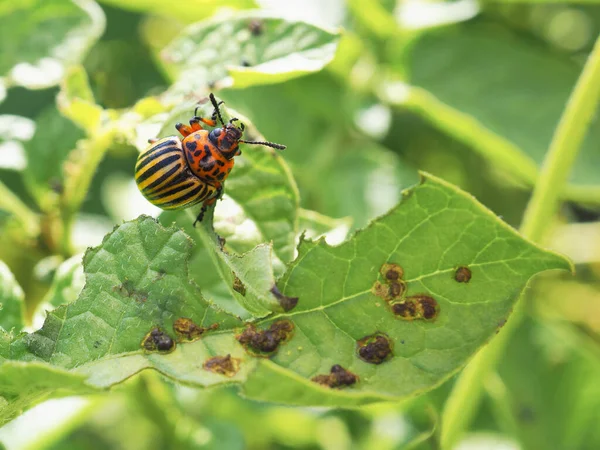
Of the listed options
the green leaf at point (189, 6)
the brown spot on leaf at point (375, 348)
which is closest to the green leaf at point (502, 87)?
the green leaf at point (189, 6)

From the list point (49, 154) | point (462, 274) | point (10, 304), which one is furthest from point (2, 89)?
point (462, 274)

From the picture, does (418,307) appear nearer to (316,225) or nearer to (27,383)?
(316,225)

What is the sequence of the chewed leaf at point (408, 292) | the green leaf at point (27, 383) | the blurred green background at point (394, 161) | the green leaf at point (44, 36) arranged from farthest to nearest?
1. the blurred green background at point (394, 161)
2. the green leaf at point (44, 36)
3. the chewed leaf at point (408, 292)
4. the green leaf at point (27, 383)

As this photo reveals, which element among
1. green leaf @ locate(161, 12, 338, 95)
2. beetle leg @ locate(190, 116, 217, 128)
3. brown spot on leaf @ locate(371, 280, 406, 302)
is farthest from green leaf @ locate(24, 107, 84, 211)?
brown spot on leaf @ locate(371, 280, 406, 302)

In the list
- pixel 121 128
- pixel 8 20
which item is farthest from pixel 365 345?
pixel 8 20

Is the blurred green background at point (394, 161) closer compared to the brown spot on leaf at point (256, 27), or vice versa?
the brown spot on leaf at point (256, 27)

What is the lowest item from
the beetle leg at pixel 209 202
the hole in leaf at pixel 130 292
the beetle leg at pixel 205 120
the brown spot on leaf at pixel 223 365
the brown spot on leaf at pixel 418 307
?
the brown spot on leaf at pixel 223 365

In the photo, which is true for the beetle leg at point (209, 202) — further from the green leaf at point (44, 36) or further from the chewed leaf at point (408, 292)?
the green leaf at point (44, 36)
